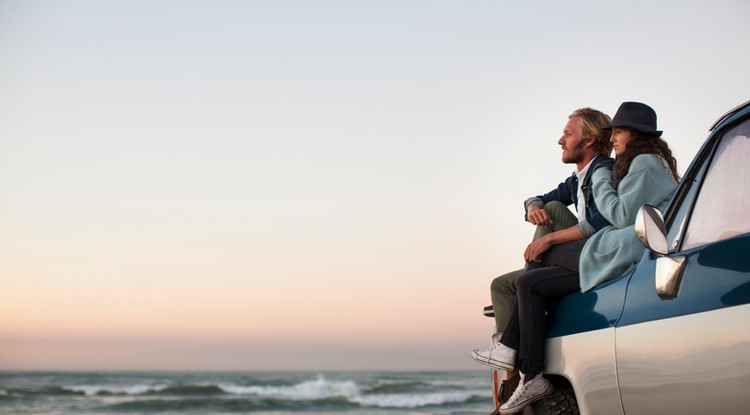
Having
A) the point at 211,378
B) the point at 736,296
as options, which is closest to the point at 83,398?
the point at 211,378

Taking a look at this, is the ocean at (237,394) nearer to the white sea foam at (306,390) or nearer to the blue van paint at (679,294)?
the white sea foam at (306,390)

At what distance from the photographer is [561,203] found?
17.2 feet

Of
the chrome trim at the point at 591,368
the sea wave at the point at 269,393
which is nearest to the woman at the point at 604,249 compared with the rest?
the chrome trim at the point at 591,368

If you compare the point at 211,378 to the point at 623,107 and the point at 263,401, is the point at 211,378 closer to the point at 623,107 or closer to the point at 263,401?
the point at 263,401

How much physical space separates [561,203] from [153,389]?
1380 inches

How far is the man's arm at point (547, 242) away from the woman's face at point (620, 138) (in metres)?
0.47

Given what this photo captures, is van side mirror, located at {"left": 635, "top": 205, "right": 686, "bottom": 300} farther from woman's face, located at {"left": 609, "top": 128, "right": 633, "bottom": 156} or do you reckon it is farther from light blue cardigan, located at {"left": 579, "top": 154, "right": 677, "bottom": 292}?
woman's face, located at {"left": 609, "top": 128, "right": 633, "bottom": 156}

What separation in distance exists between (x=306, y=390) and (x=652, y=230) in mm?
36374

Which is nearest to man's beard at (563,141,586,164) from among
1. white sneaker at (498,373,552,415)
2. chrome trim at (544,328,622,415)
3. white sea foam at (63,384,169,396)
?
chrome trim at (544,328,622,415)

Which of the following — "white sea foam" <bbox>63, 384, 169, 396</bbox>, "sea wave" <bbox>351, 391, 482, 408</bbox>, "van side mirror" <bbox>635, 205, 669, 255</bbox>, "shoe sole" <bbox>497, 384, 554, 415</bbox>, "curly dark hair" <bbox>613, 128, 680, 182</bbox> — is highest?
"curly dark hair" <bbox>613, 128, 680, 182</bbox>

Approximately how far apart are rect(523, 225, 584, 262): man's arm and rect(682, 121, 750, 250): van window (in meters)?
1.33

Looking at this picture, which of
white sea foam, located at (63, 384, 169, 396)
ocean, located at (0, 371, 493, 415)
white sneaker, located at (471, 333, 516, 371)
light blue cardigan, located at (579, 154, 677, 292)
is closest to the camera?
light blue cardigan, located at (579, 154, 677, 292)

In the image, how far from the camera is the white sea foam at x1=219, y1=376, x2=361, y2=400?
37031mm

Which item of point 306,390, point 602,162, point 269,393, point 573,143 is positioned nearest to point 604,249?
point 602,162
